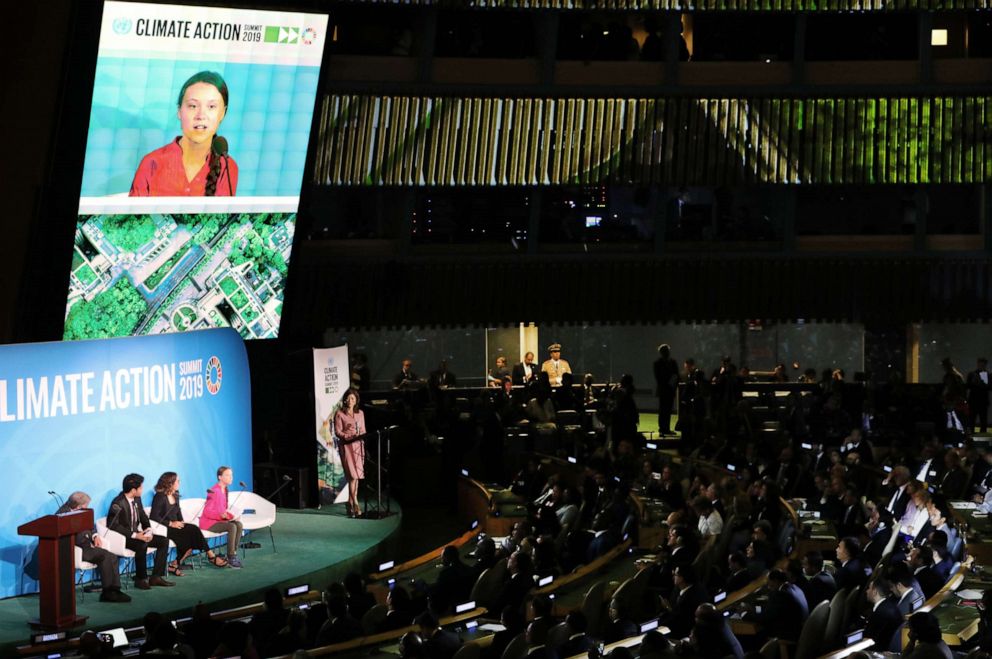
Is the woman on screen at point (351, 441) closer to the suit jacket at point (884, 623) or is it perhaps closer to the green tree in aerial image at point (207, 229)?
the green tree in aerial image at point (207, 229)

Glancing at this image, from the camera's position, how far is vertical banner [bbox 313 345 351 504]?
17078 mm

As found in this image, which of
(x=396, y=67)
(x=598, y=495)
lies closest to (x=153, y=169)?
(x=598, y=495)

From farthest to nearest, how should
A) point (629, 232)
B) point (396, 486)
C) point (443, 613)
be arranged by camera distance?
point (629, 232), point (396, 486), point (443, 613)

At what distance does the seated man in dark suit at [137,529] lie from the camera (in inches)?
525

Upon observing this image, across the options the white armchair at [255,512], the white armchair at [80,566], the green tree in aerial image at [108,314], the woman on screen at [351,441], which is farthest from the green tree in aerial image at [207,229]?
the white armchair at [80,566]

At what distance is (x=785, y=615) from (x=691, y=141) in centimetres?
1257

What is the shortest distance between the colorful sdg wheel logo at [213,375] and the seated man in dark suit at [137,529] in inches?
64.8

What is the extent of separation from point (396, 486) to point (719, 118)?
23.0 feet

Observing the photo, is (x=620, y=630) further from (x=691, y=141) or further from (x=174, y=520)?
(x=691, y=141)

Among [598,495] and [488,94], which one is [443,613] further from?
[488,94]

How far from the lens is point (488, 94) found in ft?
72.3

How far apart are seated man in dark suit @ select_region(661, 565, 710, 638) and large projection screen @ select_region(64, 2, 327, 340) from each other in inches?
262

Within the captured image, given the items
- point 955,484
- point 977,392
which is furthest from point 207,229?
point 977,392

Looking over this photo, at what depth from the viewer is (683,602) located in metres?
10.8
